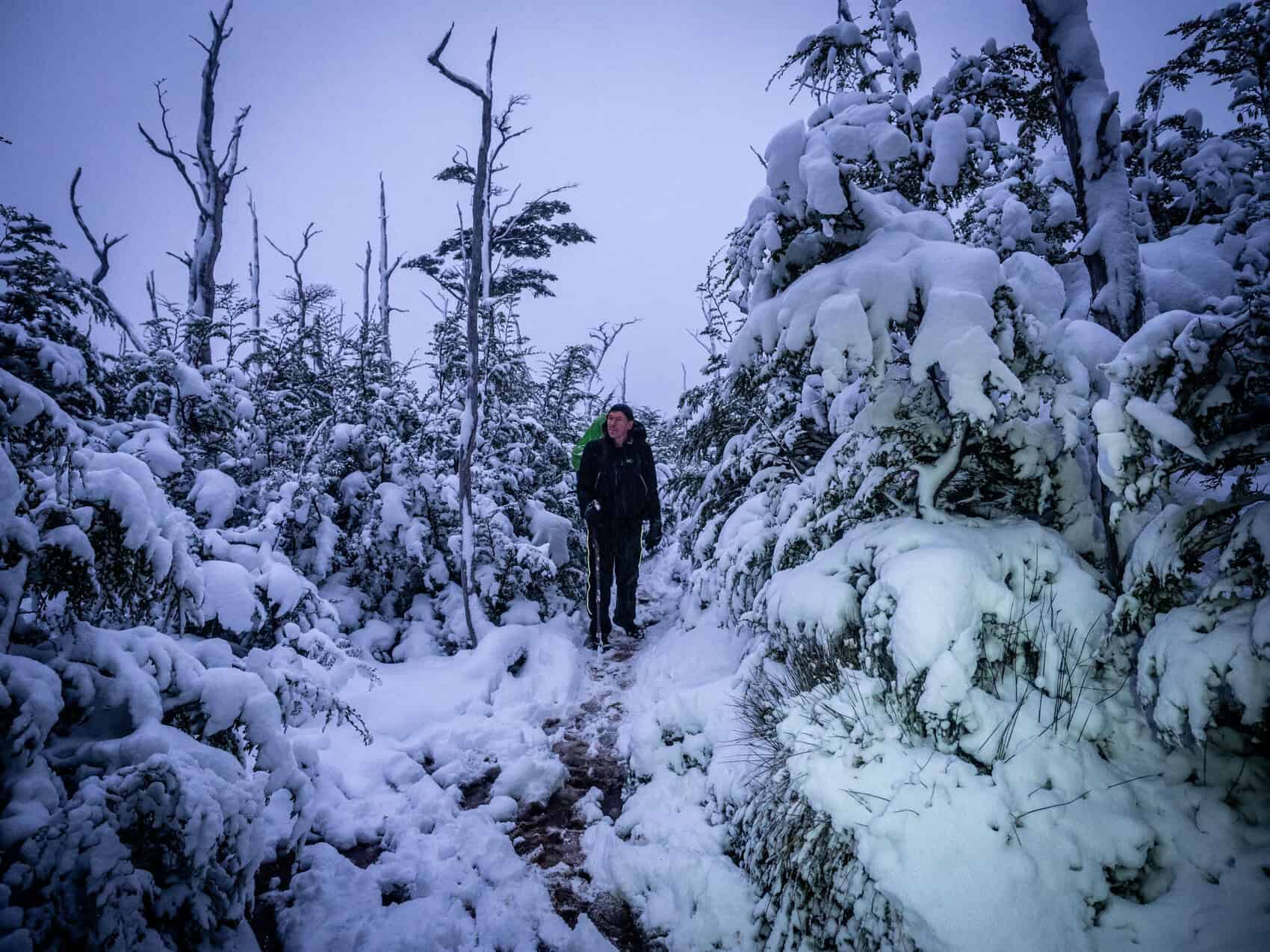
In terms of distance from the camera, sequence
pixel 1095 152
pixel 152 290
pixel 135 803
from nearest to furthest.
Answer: pixel 135 803 → pixel 1095 152 → pixel 152 290

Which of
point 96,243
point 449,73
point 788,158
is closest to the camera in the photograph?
point 788,158

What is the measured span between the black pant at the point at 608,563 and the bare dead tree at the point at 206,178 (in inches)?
284

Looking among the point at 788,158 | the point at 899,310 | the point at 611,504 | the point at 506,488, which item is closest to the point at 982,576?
the point at 899,310

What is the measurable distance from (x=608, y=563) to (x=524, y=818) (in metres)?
3.40

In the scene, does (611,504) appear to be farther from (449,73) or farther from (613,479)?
(449,73)

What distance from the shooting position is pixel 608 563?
21.1 ft

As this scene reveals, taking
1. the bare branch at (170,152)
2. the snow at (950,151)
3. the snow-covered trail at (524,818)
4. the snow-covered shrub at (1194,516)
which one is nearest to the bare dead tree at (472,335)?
the snow-covered trail at (524,818)

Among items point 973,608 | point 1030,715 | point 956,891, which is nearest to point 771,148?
point 973,608

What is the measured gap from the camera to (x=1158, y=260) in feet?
13.1

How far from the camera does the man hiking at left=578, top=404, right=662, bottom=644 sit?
6.35 meters

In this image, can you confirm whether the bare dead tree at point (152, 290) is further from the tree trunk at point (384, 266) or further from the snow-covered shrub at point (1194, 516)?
the snow-covered shrub at point (1194, 516)

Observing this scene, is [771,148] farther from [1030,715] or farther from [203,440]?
[203,440]

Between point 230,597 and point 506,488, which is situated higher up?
point 506,488

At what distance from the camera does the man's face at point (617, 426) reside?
6363 mm
